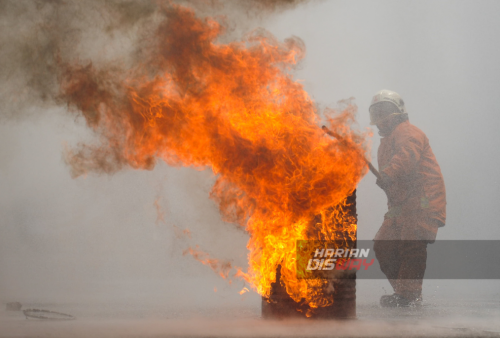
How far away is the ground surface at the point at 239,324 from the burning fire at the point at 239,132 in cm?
33

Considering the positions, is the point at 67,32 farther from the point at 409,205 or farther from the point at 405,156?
the point at 409,205

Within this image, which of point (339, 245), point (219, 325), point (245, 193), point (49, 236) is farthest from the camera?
point (49, 236)

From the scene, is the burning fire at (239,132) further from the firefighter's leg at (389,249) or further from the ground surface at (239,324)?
the firefighter's leg at (389,249)

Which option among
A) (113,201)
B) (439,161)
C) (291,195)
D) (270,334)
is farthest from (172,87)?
(439,161)

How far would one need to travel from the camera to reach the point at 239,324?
3.35m

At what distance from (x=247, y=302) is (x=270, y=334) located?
167 centimetres

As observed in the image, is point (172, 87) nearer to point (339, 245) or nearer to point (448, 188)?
point (339, 245)

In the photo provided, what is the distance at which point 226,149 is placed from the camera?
151 inches

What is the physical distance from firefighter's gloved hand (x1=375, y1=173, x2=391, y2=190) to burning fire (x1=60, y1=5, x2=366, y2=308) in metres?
0.72

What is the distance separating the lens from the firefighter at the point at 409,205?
4.47m

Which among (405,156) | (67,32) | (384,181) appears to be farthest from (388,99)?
(67,32)
